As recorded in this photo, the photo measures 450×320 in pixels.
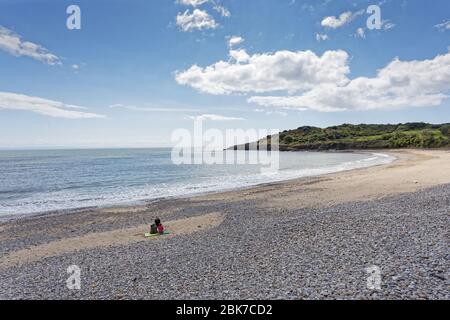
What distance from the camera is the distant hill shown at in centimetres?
10628

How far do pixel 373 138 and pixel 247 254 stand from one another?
138 meters

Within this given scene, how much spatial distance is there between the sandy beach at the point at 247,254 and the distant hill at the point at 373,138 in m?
105

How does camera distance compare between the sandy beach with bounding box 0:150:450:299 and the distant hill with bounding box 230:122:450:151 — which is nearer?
the sandy beach with bounding box 0:150:450:299

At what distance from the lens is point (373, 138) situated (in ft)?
430

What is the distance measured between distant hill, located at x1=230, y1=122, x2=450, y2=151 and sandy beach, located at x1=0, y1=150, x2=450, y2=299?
344ft

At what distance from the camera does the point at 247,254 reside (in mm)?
9805

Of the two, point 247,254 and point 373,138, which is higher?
point 373,138

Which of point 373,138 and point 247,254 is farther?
point 373,138

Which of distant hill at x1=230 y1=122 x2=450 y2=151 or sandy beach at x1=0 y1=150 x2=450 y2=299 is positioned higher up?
distant hill at x1=230 y1=122 x2=450 y2=151

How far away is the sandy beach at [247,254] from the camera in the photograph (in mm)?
7121
